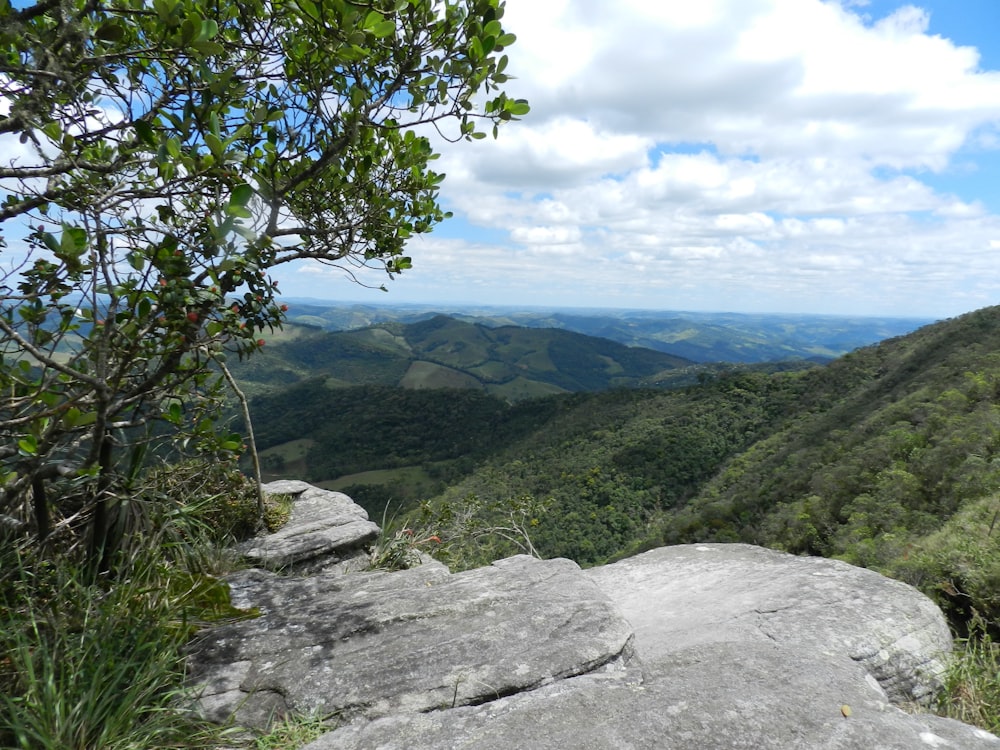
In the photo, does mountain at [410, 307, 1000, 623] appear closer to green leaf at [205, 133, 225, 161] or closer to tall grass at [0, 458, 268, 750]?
tall grass at [0, 458, 268, 750]

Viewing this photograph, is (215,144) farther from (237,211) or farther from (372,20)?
(372,20)

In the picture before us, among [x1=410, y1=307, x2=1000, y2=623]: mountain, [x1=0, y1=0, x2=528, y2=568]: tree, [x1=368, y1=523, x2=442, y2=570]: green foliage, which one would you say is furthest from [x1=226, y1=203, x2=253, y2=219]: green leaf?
[x1=410, y1=307, x2=1000, y2=623]: mountain

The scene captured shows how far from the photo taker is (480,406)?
152 m

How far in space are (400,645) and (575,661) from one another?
144 centimetres

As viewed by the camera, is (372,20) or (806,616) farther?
(806,616)

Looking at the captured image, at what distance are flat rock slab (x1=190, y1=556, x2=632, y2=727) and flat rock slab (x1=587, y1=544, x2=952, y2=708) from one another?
70cm

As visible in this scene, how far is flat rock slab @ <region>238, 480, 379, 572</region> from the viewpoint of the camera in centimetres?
643

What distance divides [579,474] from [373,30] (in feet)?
258

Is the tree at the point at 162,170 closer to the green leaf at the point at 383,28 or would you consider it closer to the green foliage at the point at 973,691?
the green leaf at the point at 383,28

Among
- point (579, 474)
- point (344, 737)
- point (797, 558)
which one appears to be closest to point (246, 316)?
point (344, 737)

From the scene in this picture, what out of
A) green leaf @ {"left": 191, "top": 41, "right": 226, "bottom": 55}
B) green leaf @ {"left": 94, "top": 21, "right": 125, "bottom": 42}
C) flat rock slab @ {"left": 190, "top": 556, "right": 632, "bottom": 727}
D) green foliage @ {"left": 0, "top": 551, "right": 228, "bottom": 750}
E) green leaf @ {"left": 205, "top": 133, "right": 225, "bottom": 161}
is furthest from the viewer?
flat rock slab @ {"left": 190, "top": 556, "right": 632, "bottom": 727}

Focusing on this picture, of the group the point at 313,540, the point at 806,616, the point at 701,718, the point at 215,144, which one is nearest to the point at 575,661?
the point at 701,718

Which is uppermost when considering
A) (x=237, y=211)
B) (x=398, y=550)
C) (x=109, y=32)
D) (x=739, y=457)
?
(x=109, y=32)

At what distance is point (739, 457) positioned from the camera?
206ft
